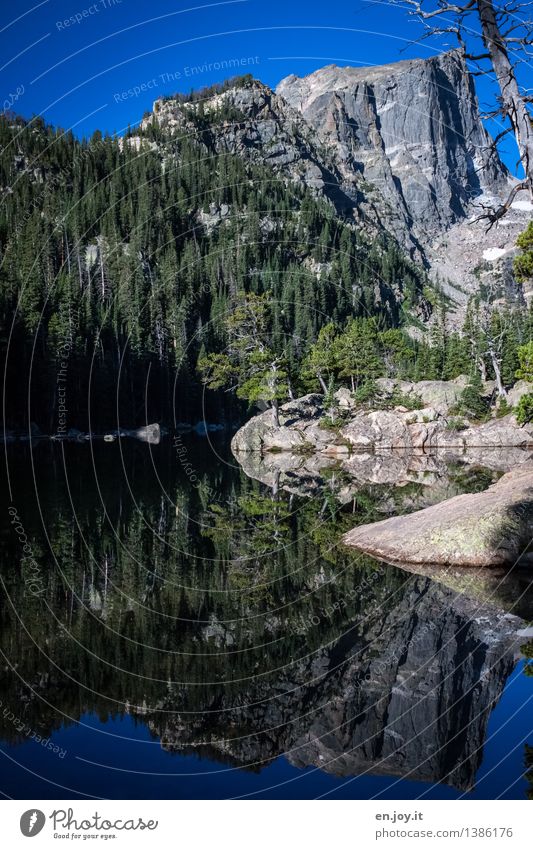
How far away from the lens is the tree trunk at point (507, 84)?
26.1ft

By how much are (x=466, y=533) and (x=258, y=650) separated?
740 centimetres

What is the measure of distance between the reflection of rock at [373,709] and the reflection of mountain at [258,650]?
0.02m

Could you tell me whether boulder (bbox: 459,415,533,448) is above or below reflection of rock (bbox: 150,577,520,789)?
above

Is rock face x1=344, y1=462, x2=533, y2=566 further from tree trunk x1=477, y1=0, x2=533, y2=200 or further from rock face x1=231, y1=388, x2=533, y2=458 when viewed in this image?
rock face x1=231, y1=388, x2=533, y2=458

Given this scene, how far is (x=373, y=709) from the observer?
792cm

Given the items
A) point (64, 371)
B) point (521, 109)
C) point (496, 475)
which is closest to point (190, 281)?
point (64, 371)

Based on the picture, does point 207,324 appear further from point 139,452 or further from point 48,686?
point 48,686

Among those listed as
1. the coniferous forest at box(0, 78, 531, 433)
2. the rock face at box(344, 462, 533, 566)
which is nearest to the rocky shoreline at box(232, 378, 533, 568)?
the rock face at box(344, 462, 533, 566)

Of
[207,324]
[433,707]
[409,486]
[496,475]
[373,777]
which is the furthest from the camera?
[207,324]

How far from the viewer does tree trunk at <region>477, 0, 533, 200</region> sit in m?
7.95

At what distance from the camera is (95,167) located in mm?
125438

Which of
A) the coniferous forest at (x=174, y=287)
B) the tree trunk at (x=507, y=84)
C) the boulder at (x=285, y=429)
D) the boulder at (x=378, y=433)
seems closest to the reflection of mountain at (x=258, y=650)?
the tree trunk at (x=507, y=84)

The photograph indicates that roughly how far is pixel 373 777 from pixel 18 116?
18157cm

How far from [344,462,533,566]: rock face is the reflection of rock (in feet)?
13.5
